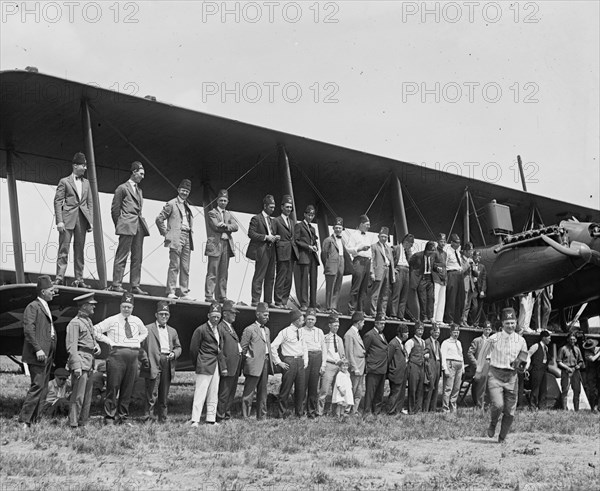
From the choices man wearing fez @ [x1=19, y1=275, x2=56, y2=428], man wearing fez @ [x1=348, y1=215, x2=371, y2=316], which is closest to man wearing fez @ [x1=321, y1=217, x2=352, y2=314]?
man wearing fez @ [x1=348, y1=215, x2=371, y2=316]

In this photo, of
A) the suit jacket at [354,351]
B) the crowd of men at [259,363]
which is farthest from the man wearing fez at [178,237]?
the suit jacket at [354,351]

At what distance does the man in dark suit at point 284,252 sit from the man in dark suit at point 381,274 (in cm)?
169

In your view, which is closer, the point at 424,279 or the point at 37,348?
the point at 37,348

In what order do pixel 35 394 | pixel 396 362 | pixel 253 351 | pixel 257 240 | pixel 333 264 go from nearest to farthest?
pixel 35 394
pixel 253 351
pixel 257 240
pixel 396 362
pixel 333 264

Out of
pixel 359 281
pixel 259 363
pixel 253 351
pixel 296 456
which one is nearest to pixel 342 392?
pixel 259 363

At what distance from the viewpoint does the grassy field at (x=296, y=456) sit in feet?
20.7

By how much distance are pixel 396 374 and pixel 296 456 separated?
202 inches

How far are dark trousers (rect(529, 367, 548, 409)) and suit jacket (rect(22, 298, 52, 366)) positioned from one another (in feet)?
31.5

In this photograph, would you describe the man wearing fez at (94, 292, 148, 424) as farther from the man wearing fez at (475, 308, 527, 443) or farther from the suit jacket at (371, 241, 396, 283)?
the suit jacket at (371, 241, 396, 283)

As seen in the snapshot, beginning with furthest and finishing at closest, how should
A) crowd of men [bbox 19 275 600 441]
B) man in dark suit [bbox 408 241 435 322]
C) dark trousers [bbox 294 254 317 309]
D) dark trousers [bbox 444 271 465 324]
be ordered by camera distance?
dark trousers [bbox 444 271 465 324] → man in dark suit [bbox 408 241 435 322] → dark trousers [bbox 294 254 317 309] → crowd of men [bbox 19 275 600 441]

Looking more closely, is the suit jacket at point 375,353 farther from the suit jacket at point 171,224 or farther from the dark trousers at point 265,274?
the suit jacket at point 171,224

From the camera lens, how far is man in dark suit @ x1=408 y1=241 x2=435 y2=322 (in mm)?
13961

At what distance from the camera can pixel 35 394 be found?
28.9 ft

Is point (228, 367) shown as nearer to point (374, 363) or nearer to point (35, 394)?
point (35, 394)
